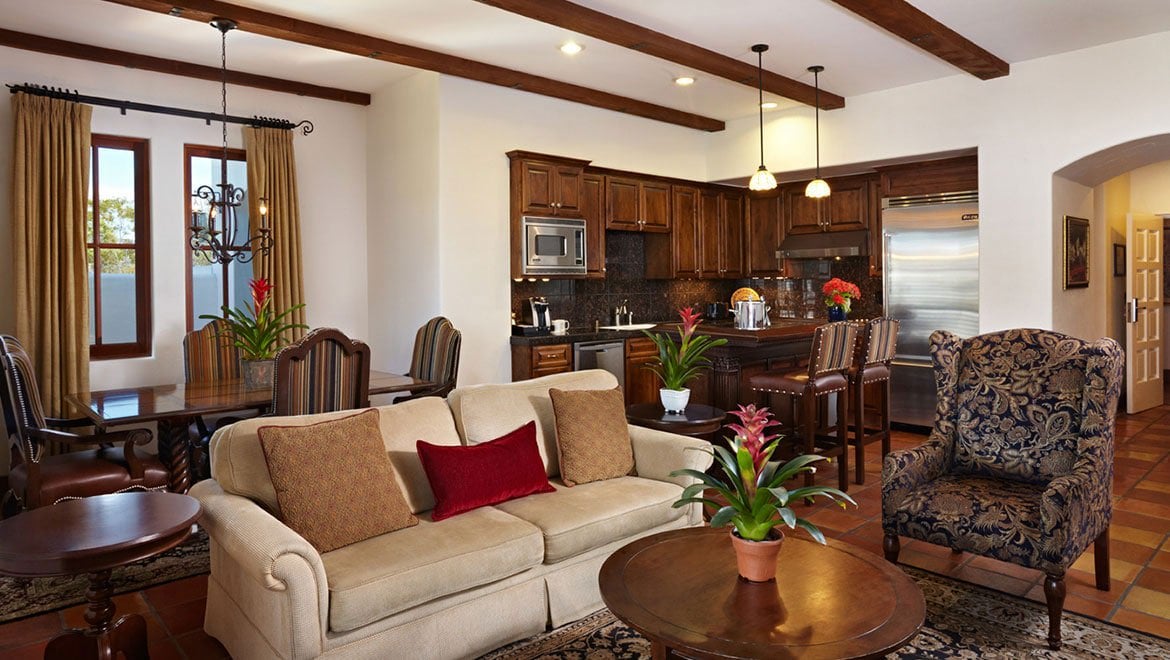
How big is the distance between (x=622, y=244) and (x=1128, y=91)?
13.3 ft

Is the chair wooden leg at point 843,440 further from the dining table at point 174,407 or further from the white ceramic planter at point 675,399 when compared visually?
the dining table at point 174,407

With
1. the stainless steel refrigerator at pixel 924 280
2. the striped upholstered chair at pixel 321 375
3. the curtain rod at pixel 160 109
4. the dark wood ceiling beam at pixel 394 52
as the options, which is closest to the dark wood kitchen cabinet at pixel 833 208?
the stainless steel refrigerator at pixel 924 280

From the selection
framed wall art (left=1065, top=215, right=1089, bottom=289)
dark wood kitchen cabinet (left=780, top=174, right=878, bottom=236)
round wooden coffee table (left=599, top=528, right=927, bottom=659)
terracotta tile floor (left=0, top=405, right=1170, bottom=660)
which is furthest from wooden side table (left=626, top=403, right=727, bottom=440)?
dark wood kitchen cabinet (left=780, top=174, right=878, bottom=236)

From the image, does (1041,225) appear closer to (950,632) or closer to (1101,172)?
(1101,172)

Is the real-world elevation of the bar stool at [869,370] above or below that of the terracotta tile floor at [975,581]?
above

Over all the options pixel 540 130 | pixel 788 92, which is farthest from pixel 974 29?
pixel 540 130

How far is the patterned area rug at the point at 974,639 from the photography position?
2.68 meters

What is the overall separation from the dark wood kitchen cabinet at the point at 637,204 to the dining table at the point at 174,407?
10.1 ft

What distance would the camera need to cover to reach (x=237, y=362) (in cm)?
492

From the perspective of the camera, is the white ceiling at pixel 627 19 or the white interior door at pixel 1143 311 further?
the white interior door at pixel 1143 311

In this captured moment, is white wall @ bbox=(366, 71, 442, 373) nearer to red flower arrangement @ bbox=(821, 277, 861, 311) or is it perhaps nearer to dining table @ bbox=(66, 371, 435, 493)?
dining table @ bbox=(66, 371, 435, 493)

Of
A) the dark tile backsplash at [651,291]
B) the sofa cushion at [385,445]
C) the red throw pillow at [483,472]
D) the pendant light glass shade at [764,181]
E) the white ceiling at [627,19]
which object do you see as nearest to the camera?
the sofa cushion at [385,445]

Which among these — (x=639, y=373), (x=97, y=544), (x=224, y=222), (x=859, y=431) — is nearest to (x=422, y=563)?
(x=97, y=544)

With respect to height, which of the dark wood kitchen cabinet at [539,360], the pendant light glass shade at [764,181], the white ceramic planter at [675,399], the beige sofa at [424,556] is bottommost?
the beige sofa at [424,556]
